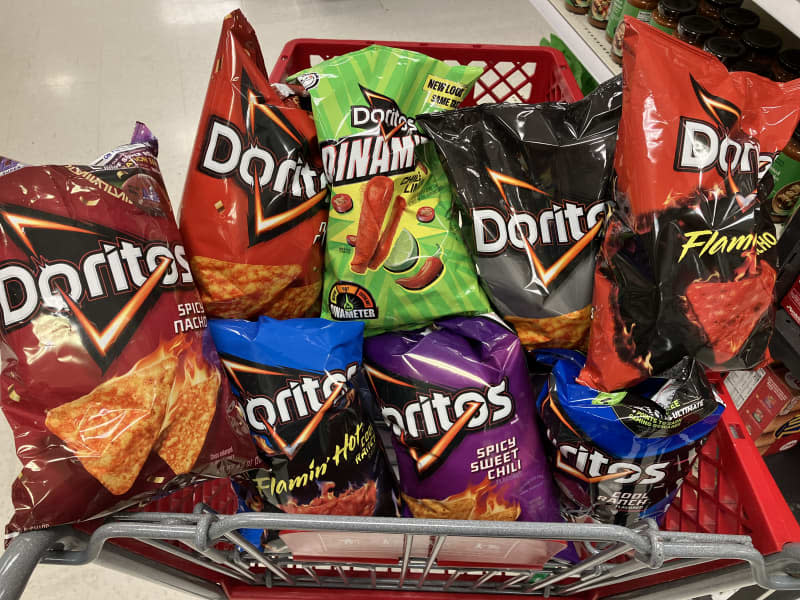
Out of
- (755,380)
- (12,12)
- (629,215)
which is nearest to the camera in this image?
(629,215)

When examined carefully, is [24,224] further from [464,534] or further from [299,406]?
[464,534]

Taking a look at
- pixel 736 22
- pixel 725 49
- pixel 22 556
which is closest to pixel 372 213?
pixel 22 556

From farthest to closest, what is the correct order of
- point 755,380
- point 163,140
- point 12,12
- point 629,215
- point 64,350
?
point 12,12
point 163,140
point 755,380
point 629,215
point 64,350

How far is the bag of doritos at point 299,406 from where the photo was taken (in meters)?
0.78

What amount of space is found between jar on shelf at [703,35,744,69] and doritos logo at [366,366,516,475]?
2.21 feet

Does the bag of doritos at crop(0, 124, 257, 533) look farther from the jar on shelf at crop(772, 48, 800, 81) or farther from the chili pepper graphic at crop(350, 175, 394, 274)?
the jar on shelf at crop(772, 48, 800, 81)

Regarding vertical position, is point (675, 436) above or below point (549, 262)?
below

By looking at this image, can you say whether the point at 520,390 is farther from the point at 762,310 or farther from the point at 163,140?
the point at 163,140

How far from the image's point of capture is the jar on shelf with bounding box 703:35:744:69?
990mm

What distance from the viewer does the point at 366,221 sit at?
0.84m

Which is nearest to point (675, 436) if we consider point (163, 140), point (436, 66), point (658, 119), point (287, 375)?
point (658, 119)

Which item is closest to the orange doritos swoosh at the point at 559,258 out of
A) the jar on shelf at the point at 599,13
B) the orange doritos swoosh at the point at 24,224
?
the orange doritos swoosh at the point at 24,224

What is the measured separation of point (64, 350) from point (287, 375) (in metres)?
0.26

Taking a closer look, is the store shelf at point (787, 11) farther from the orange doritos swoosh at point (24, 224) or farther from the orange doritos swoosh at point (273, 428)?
the orange doritos swoosh at point (24, 224)
